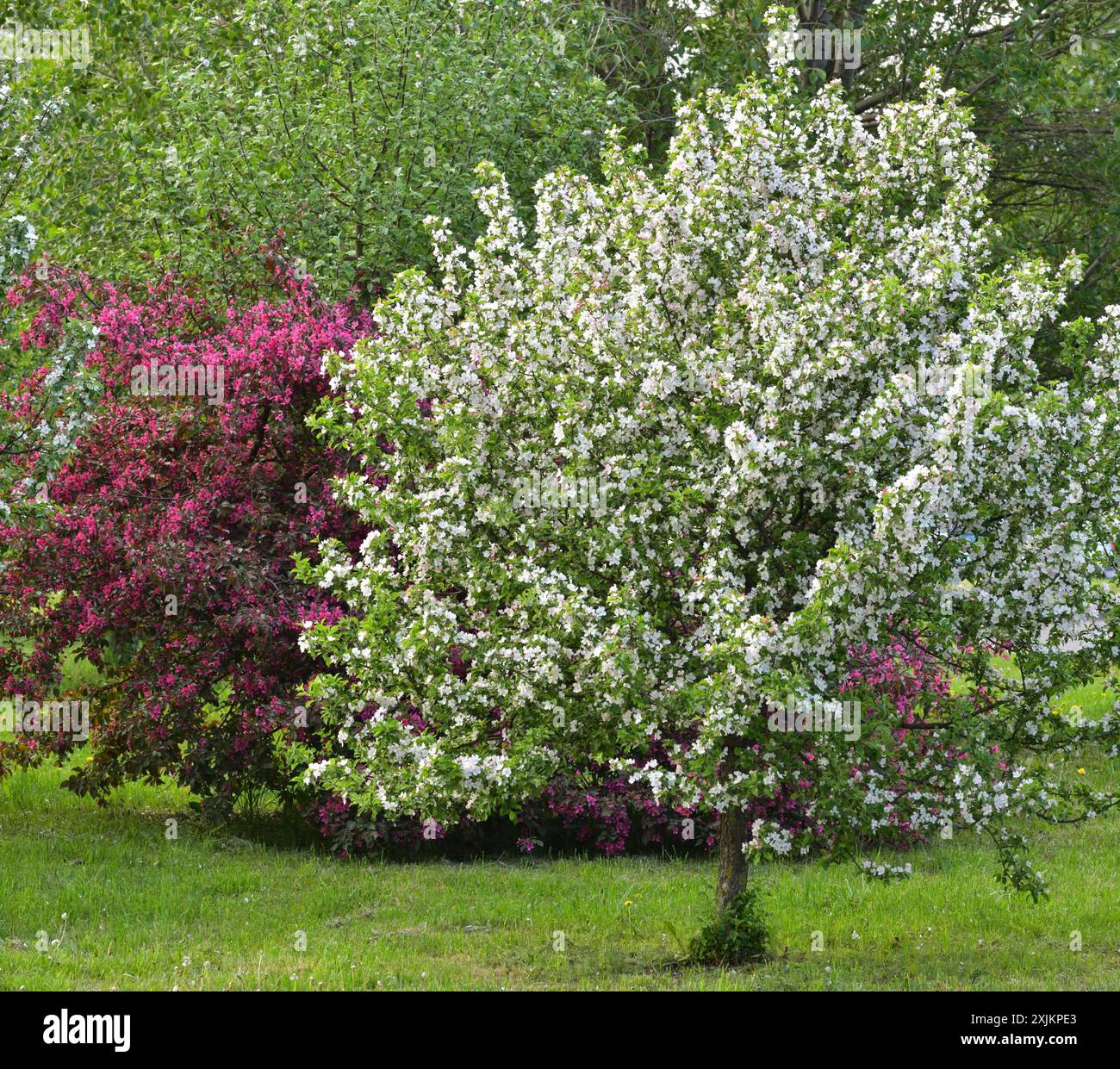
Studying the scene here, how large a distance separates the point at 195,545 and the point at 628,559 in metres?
5.02

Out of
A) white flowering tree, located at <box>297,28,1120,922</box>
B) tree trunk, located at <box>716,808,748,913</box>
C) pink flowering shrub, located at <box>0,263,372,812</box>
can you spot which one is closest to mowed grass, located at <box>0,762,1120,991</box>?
tree trunk, located at <box>716,808,748,913</box>

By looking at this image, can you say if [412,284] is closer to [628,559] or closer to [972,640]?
[628,559]

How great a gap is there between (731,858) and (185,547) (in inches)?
212

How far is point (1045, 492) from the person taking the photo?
342 inches

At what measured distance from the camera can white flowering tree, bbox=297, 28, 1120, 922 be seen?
27.7 ft

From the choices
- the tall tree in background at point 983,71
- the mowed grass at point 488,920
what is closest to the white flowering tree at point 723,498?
the mowed grass at point 488,920

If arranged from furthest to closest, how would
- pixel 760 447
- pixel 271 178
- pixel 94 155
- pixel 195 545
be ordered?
pixel 94 155 < pixel 271 178 < pixel 195 545 < pixel 760 447

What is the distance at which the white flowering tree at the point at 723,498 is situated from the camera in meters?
8.43

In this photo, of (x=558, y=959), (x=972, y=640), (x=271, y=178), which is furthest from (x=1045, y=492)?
(x=271, y=178)

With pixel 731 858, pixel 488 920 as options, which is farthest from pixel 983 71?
pixel 488 920

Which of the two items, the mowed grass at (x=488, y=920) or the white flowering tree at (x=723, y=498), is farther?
the mowed grass at (x=488, y=920)

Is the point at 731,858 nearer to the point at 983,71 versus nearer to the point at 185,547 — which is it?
the point at 185,547

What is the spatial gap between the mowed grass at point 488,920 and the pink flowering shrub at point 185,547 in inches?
38.7

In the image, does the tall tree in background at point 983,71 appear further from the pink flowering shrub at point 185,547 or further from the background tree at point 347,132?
the pink flowering shrub at point 185,547
